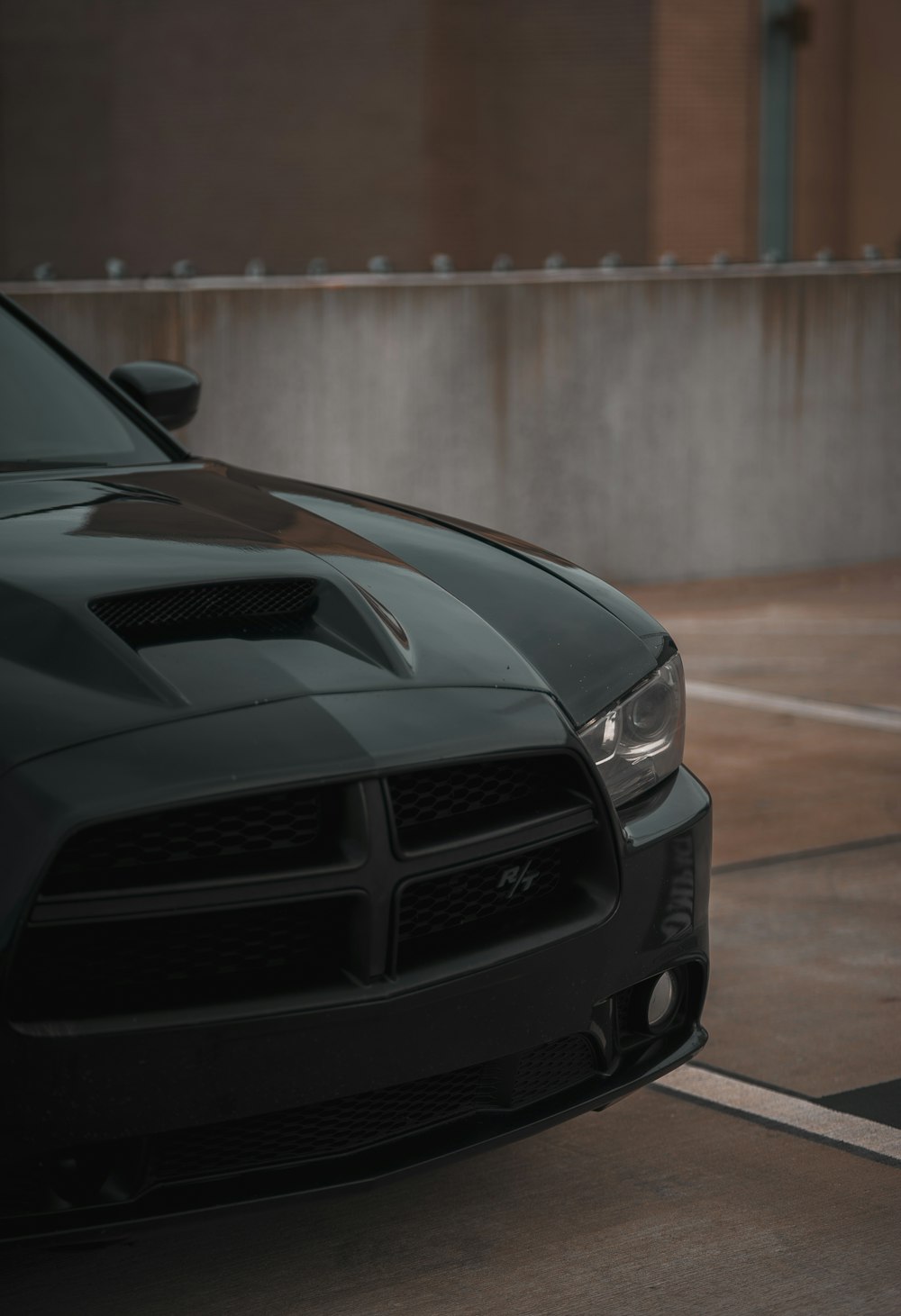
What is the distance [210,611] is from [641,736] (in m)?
0.74

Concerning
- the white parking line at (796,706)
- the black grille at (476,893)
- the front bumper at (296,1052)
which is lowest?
the white parking line at (796,706)

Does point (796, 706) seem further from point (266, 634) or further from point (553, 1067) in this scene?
point (266, 634)

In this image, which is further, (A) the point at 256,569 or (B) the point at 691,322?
(B) the point at 691,322

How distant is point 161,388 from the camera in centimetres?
414

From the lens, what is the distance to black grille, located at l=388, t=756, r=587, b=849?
238 centimetres

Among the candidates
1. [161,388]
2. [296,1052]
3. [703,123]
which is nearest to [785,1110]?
[296,1052]

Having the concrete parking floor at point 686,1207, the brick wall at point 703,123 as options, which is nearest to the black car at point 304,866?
the concrete parking floor at point 686,1207

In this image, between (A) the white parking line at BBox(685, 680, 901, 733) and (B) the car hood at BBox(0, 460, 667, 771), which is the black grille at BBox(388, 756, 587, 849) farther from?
(A) the white parking line at BBox(685, 680, 901, 733)

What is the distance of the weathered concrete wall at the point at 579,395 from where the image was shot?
9.32 meters

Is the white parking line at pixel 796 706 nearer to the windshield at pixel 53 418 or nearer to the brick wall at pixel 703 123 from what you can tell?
the windshield at pixel 53 418

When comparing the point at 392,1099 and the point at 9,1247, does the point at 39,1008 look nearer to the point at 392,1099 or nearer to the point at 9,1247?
the point at 9,1247

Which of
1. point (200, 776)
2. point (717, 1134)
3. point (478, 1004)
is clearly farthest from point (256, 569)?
point (717, 1134)

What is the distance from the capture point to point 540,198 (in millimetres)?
19828

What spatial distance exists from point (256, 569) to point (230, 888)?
0.64m
